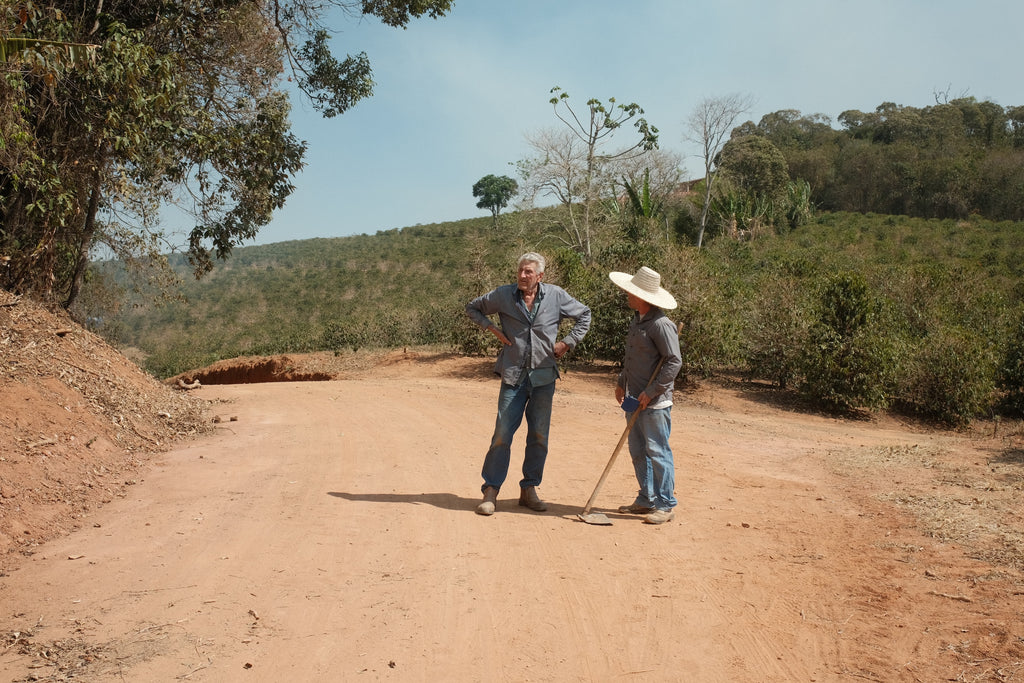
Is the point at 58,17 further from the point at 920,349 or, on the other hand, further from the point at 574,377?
the point at 920,349

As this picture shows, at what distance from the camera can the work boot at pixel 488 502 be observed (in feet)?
19.2

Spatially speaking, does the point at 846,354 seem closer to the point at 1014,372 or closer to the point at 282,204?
the point at 1014,372

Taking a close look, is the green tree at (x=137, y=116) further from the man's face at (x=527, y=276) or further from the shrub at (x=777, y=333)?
the shrub at (x=777, y=333)

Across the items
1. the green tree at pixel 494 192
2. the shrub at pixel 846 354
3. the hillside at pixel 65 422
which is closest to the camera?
the hillside at pixel 65 422

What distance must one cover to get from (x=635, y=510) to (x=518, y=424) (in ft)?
3.89

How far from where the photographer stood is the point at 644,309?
5.91 metres

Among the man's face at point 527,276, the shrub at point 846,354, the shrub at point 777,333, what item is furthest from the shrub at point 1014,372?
the man's face at point 527,276

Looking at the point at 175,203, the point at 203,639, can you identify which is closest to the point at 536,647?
the point at 203,639

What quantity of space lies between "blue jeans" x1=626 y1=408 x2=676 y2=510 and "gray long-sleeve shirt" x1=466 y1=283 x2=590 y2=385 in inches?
31.6

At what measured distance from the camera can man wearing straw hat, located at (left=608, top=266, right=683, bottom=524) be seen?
18.8 feet

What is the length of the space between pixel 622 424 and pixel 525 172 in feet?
87.0

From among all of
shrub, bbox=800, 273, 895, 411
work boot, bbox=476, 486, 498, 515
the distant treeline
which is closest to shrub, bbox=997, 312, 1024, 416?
shrub, bbox=800, 273, 895, 411

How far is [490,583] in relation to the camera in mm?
4539

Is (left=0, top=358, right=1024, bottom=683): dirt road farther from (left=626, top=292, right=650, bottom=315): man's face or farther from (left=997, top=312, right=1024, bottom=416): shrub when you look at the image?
(left=997, top=312, right=1024, bottom=416): shrub
